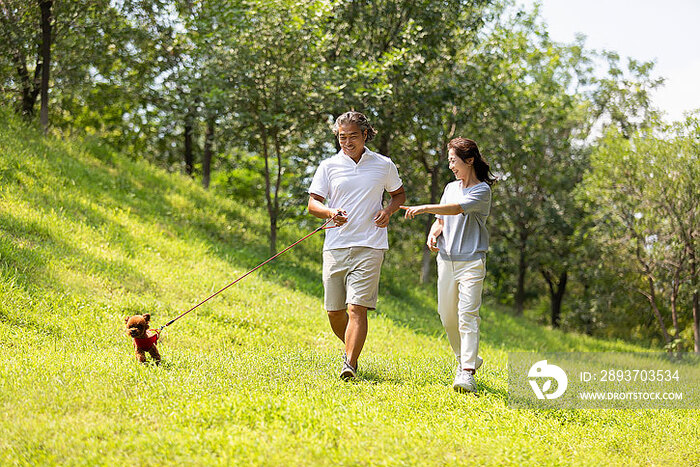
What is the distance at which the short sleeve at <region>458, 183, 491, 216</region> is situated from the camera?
5895 mm

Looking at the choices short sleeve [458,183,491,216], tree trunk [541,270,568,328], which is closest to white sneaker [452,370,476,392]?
short sleeve [458,183,491,216]

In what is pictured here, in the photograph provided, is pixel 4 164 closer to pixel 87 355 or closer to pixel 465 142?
pixel 87 355

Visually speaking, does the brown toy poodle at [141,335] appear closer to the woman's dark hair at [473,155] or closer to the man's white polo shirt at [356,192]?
the man's white polo shirt at [356,192]

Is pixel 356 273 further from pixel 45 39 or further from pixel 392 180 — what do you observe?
pixel 45 39

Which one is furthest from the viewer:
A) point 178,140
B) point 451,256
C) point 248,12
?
point 178,140

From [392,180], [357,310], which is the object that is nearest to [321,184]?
[392,180]

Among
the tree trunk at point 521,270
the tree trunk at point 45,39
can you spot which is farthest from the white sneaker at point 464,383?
the tree trunk at point 521,270

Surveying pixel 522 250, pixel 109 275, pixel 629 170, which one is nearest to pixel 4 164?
pixel 109 275

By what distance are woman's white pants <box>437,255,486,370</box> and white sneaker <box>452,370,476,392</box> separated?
0.06m

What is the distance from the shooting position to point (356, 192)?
600 cm

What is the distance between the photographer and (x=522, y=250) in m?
24.0

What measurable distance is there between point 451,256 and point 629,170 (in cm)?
1233

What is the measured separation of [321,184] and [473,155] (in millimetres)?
1355

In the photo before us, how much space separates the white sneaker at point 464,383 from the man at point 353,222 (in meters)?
0.86
